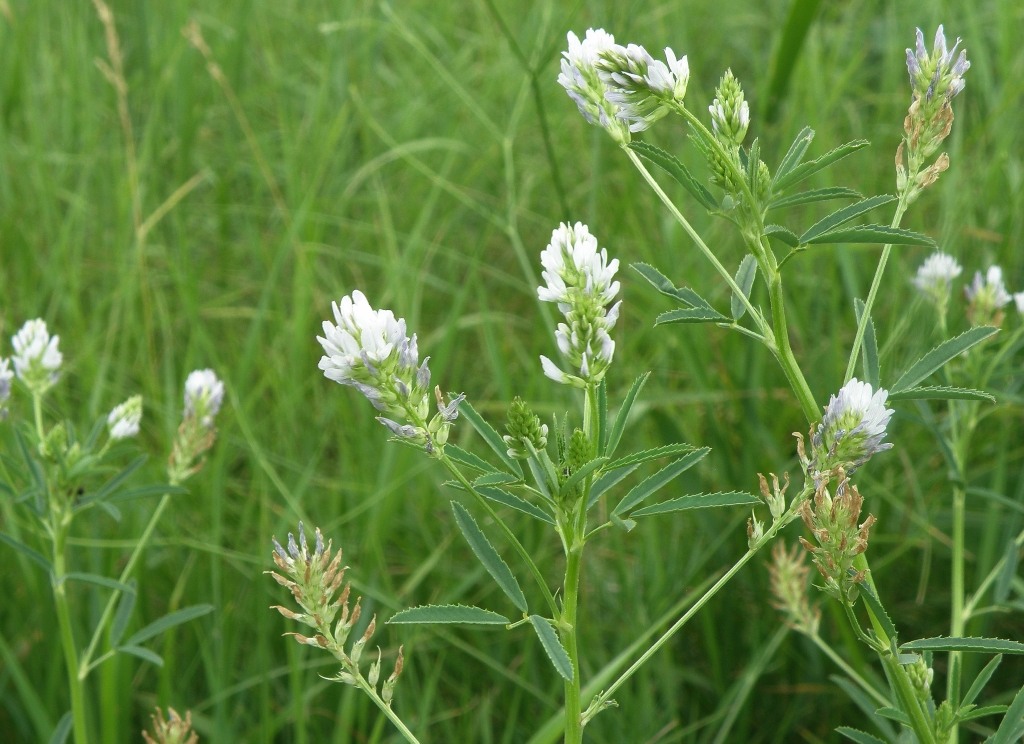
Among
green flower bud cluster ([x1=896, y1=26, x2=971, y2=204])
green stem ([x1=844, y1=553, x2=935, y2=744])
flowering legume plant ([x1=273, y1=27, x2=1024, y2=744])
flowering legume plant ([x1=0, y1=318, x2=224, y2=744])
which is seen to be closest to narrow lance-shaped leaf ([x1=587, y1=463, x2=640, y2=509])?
flowering legume plant ([x1=273, y1=27, x2=1024, y2=744])

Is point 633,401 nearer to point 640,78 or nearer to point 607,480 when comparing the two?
point 607,480

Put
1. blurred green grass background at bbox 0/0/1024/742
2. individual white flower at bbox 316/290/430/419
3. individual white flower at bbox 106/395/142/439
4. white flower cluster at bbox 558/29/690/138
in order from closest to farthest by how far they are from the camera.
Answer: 1. individual white flower at bbox 316/290/430/419
2. white flower cluster at bbox 558/29/690/138
3. individual white flower at bbox 106/395/142/439
4. blurred green grass background at bbox 0/0/1024/742

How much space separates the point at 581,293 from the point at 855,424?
0.78 ft

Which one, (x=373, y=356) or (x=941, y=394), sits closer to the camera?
(x=373, y=356)

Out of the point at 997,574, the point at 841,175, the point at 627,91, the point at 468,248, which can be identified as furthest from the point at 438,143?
the point at 627,91

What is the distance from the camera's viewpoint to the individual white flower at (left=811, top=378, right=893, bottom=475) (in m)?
0.95

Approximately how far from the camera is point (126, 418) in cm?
154

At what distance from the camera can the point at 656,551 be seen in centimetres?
215

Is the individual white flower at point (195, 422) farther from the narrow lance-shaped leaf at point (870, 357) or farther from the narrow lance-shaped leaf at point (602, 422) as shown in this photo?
the narrow lance-shaped leaf at point (870, 357)

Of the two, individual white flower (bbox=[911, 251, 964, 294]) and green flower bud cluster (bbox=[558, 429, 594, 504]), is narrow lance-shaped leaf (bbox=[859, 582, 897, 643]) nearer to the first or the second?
green flower bud cluster (bbox=[558, 429, 594, 504])

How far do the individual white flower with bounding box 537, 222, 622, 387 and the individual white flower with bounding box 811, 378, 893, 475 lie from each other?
186mm

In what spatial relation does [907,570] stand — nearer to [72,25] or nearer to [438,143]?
[438,143]

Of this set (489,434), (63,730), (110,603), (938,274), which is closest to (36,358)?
(110,603)

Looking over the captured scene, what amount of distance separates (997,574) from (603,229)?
1334mm
